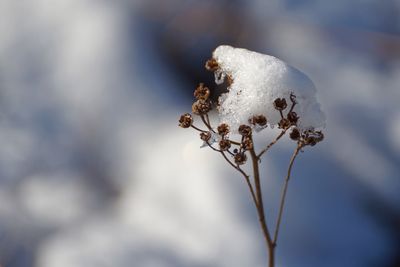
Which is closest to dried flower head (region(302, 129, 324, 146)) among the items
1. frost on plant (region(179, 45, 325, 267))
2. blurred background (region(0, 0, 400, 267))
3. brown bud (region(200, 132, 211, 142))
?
frost on plant (region(179, 45, 325, 267))

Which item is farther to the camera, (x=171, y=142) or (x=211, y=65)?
(x=171, y=142)

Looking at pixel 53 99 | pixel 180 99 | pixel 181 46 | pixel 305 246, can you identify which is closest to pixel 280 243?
pixel 305 246

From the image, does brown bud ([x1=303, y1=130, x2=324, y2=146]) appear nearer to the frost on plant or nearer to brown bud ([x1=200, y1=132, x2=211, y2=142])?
the frost on plant

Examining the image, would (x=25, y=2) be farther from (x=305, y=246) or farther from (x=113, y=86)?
(x=305, y=246)

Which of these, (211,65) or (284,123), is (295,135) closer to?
(284,123)

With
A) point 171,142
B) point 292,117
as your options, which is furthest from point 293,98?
point 171,142

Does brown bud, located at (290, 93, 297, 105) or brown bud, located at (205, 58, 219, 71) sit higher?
brown bud, located at (205, 58, 219, 71)

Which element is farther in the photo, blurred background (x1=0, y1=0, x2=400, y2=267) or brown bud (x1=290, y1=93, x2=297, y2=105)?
blurred background (x1=0, y1=0, x2=400, y2=267)
